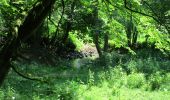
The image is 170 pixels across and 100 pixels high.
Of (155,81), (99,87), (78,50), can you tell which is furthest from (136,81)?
(78,50)

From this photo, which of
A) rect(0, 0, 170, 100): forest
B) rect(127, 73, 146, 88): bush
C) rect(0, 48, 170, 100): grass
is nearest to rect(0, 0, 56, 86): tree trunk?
rect(0, 0, 170, 100): forest

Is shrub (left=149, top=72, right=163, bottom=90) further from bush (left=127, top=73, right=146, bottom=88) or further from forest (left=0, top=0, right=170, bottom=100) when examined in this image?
bush (left=127, top=73, right=146, bottom=88)

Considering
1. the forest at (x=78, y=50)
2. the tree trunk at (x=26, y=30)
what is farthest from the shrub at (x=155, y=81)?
→ the tree trunk at (x=26, y=30)

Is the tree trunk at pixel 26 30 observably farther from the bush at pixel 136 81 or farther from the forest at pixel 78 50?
the bush at pixel 136 81

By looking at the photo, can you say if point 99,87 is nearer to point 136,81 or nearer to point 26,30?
point 136,81

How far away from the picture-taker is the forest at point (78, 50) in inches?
92.4

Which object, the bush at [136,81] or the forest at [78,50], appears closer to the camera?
the forest at [78,50]

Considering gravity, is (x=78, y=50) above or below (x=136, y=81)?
below

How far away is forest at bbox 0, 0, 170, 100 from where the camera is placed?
2.35m

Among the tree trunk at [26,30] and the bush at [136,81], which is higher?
the tree trunk at [26,30]

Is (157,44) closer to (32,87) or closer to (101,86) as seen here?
(32,87)

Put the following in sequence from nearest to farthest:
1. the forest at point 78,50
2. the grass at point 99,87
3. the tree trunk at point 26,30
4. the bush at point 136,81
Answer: the tree trunk at point 26,30 → the forest at point 78,50 → the grass at point 99,87 → the bush at point 136,81

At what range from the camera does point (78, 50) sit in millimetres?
32344

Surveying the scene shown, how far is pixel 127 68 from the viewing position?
17.8 m
